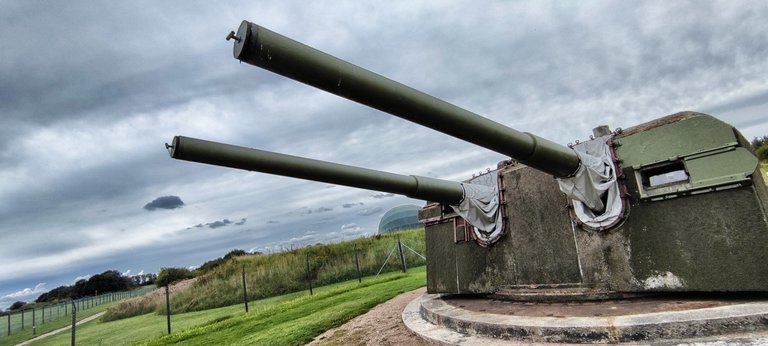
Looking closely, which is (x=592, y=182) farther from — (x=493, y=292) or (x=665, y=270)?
(x=493, y=292)

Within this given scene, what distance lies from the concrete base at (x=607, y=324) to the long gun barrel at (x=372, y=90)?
1682 millimetres

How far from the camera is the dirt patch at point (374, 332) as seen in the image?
5047 mm

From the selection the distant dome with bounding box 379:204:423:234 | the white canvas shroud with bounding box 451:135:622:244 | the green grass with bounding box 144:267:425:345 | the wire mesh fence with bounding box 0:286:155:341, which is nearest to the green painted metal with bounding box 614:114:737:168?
the white canvas shroud with bounding box 451:135:622:244

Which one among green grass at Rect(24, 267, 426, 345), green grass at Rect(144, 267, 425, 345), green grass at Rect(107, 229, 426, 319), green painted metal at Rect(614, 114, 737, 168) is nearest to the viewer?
green painted metal at Rect(614, 114, 737, 168)

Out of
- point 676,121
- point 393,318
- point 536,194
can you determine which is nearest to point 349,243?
point 393,318

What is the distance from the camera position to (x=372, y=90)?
257cm

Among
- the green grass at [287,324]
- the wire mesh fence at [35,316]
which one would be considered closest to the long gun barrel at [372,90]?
the green grass at [287,324]

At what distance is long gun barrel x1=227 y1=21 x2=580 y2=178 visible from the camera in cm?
207

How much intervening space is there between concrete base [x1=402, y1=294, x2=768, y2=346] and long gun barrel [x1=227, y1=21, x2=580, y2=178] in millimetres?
1682

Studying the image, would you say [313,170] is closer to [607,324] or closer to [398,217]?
[607,324]

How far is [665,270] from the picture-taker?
4.34m

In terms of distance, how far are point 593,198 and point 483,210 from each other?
165cm

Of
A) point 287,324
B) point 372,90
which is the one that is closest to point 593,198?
point 372,90

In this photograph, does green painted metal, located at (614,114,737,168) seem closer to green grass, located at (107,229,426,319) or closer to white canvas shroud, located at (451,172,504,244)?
white canvas shroud, located at (451,172,504,244)
